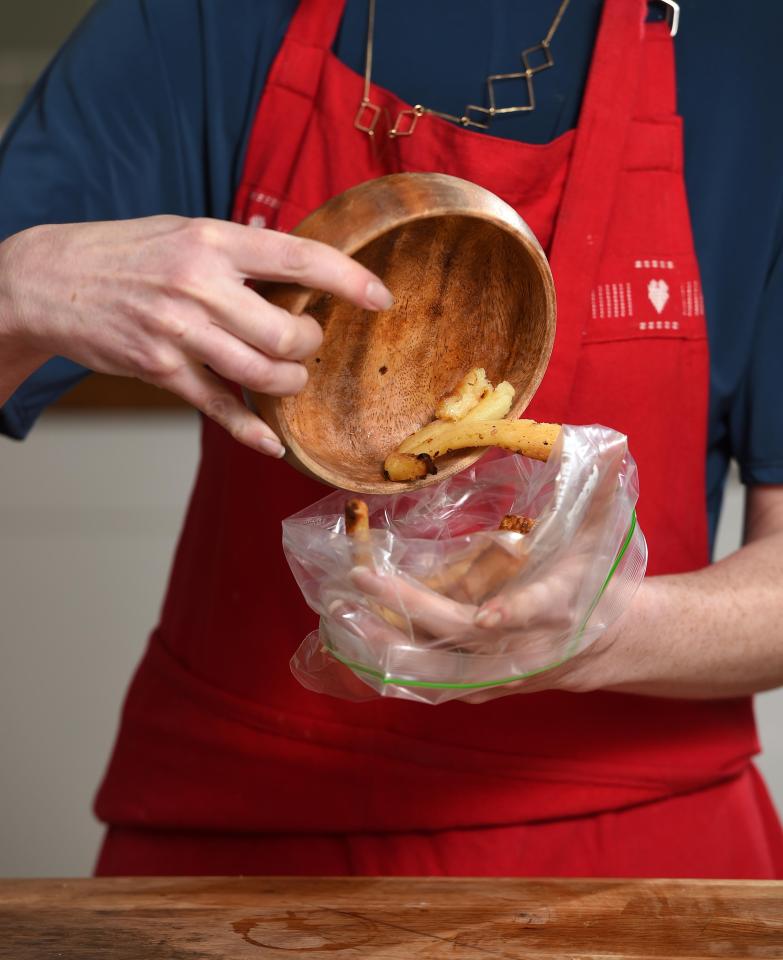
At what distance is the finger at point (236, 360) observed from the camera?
1.74 ft

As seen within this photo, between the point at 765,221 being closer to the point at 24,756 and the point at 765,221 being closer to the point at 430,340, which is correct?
the point at 430,340

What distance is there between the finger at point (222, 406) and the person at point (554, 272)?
23 cm

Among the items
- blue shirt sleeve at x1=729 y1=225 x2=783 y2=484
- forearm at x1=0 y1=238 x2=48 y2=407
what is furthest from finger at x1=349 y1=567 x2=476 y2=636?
blue shirt sleeve at x1=729 y1=225 x2=783 y2=484

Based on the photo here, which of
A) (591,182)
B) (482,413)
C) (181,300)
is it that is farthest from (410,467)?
(591,182)

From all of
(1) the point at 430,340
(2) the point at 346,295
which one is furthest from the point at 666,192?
(2) the point at 346,295

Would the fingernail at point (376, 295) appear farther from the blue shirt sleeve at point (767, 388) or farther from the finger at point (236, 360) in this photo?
the blue shirt sleeve at point (767, 388)

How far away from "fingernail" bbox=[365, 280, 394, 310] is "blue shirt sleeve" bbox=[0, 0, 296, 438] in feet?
1.07

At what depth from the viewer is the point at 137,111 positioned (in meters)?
0.80

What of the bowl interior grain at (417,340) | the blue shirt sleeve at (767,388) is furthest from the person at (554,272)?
the bowl interior grain at (417,340)

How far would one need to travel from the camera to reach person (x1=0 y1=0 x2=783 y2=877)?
78 cm

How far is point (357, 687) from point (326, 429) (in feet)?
0.49

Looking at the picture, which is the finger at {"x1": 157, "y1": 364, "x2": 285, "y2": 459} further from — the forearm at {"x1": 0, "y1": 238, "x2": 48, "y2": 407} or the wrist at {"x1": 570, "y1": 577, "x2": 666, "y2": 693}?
the wrist at {"x1": 570, "y1": 577, "x2": 666, "y2": 693}

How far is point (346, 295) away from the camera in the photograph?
0.53m

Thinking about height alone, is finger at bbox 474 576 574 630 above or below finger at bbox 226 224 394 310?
below
